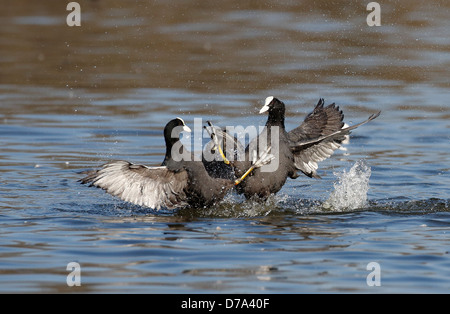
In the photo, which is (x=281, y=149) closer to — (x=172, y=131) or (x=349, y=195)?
(x=349, y=195)

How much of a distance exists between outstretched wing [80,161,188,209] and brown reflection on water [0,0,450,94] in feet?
19.7

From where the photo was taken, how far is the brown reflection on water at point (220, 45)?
1402 centimetres

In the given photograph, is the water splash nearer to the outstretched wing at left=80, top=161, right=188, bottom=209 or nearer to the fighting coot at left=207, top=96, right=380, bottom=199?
the fighting coot at left=207, top=96, right=380, bottom=199

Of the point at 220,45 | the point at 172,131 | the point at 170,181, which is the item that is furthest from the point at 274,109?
the point at 220,45

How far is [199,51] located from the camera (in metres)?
15.6

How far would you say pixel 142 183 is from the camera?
23.7 feet

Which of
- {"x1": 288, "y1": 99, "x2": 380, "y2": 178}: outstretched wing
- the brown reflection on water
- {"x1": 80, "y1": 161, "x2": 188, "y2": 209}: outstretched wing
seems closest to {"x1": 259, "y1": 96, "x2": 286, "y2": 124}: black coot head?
{"x1": 288, "y1": 99, "x2": 380, "y2": 178}: outstretched wing

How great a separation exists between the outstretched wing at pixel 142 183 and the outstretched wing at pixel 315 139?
120 centimetres

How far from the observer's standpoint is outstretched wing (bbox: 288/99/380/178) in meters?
8.12

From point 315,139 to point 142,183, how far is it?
1654 mm

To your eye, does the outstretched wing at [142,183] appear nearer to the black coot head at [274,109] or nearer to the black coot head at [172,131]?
the black coot head at [172,131]

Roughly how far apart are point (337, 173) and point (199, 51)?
22.0 feet
